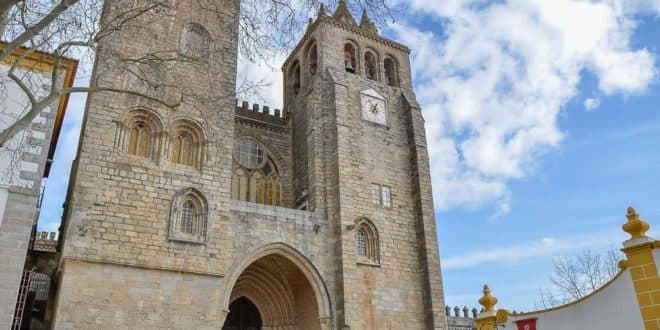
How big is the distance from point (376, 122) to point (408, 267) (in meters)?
4.92

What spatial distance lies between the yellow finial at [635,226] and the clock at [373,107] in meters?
11.4

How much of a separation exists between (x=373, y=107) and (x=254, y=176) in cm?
468

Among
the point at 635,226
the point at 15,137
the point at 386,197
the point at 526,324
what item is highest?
the point at 386,197

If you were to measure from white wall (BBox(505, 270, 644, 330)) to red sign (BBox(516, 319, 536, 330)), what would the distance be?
7.9 inches

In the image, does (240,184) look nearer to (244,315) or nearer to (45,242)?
(244,315)

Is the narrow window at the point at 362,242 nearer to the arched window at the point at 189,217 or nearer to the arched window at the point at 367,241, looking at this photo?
the arched window at the point at 367,241

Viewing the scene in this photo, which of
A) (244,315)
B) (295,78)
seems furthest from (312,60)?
(244,315)

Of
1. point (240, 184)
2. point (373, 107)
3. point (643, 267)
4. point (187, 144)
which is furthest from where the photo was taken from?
point (373, 107)

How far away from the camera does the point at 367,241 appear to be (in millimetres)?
15477

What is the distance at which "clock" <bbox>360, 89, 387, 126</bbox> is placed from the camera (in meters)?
17.3

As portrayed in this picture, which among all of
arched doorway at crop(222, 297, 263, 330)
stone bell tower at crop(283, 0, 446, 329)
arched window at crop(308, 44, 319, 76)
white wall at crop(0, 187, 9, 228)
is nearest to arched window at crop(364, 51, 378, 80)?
stone bell tower at crop(283, 0, 446, 329)

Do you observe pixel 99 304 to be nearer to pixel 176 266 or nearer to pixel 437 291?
pixel 176 266

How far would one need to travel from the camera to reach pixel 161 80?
13.4 meters

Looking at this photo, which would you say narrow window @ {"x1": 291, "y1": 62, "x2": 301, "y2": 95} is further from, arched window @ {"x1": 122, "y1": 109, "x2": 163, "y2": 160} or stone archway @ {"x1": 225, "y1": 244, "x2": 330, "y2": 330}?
arched window @ {"x1": 122, "y1": 109, "x2": 163, "y2": 160}
